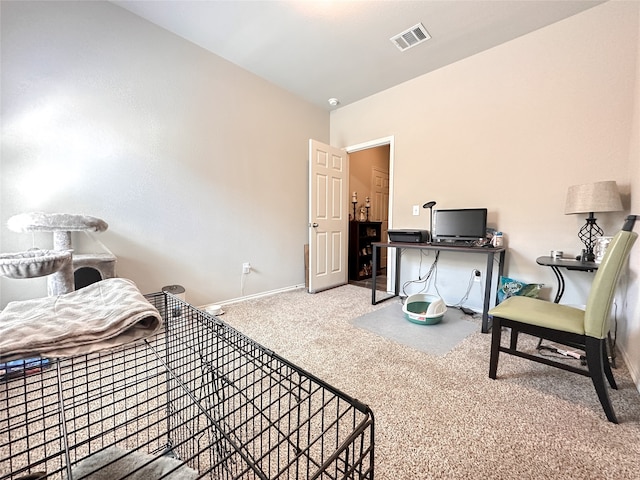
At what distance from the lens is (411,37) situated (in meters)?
2.42

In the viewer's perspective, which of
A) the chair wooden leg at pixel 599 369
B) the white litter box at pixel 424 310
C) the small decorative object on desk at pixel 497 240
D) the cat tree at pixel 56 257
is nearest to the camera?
the cat tree at pixel 56 257

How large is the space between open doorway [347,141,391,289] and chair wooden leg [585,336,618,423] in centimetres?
253

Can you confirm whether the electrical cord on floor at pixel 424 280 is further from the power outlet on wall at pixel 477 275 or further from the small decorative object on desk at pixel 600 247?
the small decorative object on desk at pixel 600 247

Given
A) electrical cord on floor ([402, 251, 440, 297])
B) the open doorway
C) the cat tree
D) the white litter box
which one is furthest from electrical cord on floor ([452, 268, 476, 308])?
the cat tree

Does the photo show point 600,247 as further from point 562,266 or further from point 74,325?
point 74,325

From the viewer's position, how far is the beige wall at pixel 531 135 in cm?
199

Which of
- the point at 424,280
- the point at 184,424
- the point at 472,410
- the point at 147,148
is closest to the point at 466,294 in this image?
the point at 424,280

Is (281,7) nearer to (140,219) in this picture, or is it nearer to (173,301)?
(140,219)

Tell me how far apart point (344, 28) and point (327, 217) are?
2.08 m

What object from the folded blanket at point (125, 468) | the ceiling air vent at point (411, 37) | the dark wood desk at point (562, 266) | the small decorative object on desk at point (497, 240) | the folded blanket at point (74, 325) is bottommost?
the folded blanket at point (125, 468)

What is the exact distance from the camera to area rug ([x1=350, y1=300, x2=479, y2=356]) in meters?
1.98

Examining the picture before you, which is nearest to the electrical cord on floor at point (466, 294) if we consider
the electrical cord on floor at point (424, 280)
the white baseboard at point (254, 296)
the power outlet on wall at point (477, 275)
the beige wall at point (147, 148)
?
the power outlet on wall at point (477, 275)

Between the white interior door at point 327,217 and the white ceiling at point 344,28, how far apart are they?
97 centimetres

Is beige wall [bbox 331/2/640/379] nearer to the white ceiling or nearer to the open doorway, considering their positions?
the white ceiling
